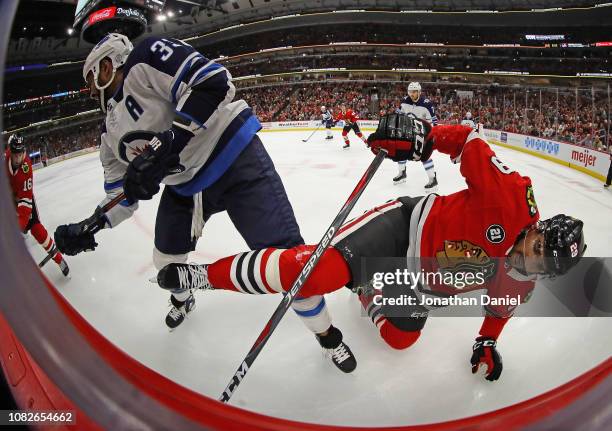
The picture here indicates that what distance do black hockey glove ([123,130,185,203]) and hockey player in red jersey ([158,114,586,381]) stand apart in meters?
0.28

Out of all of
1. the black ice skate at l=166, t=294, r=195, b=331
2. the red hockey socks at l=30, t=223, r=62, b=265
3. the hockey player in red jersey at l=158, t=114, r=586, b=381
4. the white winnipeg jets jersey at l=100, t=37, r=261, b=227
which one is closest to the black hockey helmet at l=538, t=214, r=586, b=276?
the hockey player in red jersey at l=158, t=114, r=586, b=381

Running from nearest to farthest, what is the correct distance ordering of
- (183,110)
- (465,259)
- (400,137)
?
(183,110), (465,259), (400,137)

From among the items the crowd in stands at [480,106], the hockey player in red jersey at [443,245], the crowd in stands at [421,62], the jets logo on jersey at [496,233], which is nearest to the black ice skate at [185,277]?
the hockey player in red jersey at [443,245]

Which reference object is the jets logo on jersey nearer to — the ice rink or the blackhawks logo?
the blackhawks logo

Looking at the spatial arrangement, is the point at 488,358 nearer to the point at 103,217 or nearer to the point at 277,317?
the point at 277,317

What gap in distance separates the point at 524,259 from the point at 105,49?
1.48m

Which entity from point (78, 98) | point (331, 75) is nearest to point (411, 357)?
point (78, 98)

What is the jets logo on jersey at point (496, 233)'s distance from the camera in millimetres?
1078

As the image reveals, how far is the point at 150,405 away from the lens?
1.19 feet

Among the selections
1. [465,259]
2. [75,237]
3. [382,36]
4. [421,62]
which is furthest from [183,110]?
[421,62]

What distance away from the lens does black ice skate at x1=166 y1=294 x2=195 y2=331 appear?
150cm

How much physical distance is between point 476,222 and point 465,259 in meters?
0.14

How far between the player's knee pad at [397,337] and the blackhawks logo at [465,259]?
30 centimetres

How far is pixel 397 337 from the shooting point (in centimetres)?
134
